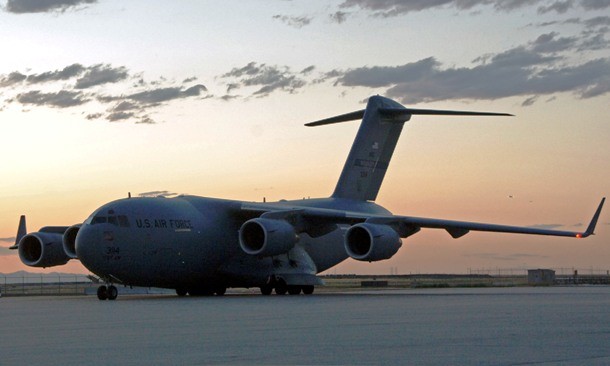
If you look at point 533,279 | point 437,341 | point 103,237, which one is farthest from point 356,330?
point 533,279

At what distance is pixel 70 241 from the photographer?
123 ft

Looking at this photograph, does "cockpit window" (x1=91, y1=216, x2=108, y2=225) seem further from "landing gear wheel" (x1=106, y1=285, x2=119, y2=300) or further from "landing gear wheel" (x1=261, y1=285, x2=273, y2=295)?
"landing gear wheel" (x1=261, y1=285, x2=273, y2=295)

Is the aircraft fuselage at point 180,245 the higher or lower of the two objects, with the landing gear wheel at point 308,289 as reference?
higher

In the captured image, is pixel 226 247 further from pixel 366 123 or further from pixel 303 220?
pixel 366 123

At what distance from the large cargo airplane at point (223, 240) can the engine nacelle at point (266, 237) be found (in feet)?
0.12

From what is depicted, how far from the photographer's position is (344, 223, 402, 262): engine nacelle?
34562mm

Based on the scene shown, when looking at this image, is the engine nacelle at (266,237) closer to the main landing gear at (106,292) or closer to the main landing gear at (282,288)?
the main landing gear at (282,288)

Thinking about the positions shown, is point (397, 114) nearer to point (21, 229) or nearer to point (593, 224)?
point (593, 224)

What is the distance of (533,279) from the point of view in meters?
61.5

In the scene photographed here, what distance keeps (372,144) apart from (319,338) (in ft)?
99.9

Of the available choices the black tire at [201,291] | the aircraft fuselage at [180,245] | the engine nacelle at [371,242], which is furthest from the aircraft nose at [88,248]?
the engine nacelle at [371,242]

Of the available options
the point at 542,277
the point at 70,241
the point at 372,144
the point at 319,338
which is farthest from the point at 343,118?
the point at 319,338

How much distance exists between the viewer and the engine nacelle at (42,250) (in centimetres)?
3838

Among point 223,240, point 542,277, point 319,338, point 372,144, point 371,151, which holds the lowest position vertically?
point 542,277
